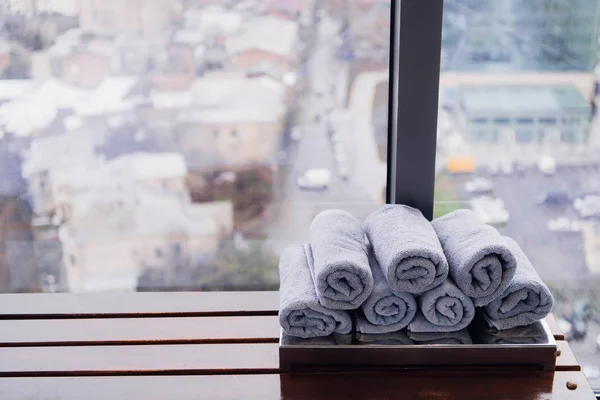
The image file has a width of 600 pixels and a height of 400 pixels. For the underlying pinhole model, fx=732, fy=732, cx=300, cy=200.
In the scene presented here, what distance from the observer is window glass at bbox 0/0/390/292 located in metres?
1.68

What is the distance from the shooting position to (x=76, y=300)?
163 centimetres

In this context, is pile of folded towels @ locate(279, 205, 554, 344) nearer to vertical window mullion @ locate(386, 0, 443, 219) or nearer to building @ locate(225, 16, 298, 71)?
vertical window mullion @ locate(386, 0, 443, 219)

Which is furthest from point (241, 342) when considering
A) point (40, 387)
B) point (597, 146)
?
point (597, 146)

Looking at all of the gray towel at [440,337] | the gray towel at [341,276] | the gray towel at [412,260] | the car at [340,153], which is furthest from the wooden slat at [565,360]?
the car at [340,153]

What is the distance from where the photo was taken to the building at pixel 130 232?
1.77 metres

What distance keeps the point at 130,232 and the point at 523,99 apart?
996 millimetres

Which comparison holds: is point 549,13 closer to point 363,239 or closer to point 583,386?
point 363,239

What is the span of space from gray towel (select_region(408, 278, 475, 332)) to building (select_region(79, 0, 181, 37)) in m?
0.85

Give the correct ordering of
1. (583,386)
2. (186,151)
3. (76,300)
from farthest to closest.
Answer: (186,151) → (76,300) → (583,386)

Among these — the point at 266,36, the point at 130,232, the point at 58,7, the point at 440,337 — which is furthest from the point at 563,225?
the point at 58,7

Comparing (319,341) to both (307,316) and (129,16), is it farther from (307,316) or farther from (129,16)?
(129,16)

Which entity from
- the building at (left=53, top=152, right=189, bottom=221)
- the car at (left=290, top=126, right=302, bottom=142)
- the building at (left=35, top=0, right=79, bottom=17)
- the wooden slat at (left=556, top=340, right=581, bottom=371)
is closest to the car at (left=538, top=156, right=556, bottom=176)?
the wooden slat at (left=556, top=340, right=581, bottom=371)

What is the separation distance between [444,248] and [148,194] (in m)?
0.75

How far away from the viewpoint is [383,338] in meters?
1.37
